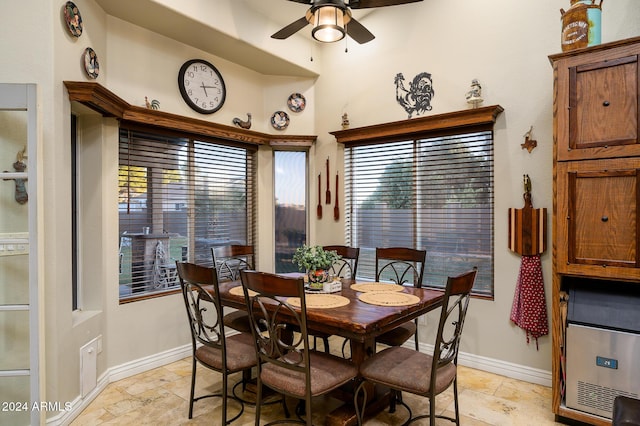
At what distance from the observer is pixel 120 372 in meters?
3.13

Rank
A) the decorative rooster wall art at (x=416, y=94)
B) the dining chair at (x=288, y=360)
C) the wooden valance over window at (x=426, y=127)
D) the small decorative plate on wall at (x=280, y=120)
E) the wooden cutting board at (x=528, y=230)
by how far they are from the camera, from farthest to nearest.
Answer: the small decorative plate on wall at (x=280, y=120), the decorative rooster wall art at (x=416, y=94), the wooden valance over window at (x=426, y=127), the wooden cutting board at (x=528, y=230), the dining chair at (x=288, y=360)

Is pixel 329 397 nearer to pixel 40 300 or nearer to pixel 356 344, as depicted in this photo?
pixel 356 344

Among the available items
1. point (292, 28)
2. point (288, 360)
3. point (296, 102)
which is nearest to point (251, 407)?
point (288, 360)

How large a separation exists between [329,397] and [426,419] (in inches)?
26.4

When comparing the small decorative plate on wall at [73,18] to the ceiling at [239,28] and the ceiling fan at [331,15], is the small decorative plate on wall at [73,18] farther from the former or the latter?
the ceiling fan at [331,15]

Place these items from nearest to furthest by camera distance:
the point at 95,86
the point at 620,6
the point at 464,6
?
1. the point at 95,86
2. the point at 620,6
3. the point at 464,6

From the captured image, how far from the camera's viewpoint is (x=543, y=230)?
2957 mm

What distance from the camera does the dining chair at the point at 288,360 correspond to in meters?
1.94

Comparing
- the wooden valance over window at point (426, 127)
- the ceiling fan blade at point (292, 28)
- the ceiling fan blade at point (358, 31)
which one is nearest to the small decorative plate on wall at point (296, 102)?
the wooden valance over window at point (426, 127)

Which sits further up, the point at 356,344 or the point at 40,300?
the point at 40,300

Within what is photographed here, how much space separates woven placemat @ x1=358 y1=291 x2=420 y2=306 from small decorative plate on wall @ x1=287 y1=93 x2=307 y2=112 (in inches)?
100

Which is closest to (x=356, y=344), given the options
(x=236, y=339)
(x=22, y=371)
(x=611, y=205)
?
(x=236, y=339)

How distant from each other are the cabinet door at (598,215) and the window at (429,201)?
2.90 feet

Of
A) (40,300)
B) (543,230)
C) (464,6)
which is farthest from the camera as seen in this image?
(464,6)
